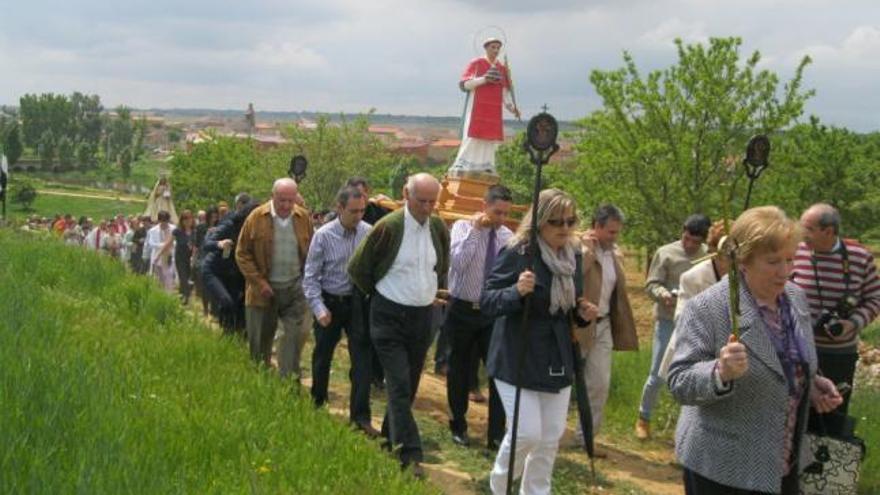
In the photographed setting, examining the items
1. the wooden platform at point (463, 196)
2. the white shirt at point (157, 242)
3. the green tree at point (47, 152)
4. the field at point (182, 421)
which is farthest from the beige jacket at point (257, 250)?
the green tree at point (47, 152)

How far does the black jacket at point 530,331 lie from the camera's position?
491 centimetres

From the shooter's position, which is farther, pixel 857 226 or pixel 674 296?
pixel 857 226

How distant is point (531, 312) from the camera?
4984 mm

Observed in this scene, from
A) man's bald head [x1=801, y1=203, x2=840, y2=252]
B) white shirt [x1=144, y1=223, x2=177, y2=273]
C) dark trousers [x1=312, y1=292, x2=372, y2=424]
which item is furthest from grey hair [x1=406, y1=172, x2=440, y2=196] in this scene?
white shirt [x1=144, y1=223, x2=177, y2=273]

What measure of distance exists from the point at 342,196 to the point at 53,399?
380 centimetres

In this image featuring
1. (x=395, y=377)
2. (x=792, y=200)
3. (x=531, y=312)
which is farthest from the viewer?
(x=792, y=200)

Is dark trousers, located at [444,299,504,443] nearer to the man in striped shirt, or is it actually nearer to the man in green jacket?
the man in green jacket

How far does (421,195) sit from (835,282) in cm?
259

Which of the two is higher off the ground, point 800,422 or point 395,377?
point 800,422

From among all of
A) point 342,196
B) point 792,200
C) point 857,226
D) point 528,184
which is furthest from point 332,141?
point 342,196

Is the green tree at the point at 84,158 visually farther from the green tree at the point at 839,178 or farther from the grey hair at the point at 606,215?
the grey hair at the point at 606,215

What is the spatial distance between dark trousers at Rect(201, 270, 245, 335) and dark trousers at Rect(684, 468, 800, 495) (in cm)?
531

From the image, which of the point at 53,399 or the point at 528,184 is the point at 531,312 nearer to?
the point at 53,399

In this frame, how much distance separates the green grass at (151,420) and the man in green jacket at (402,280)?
0.83 m
